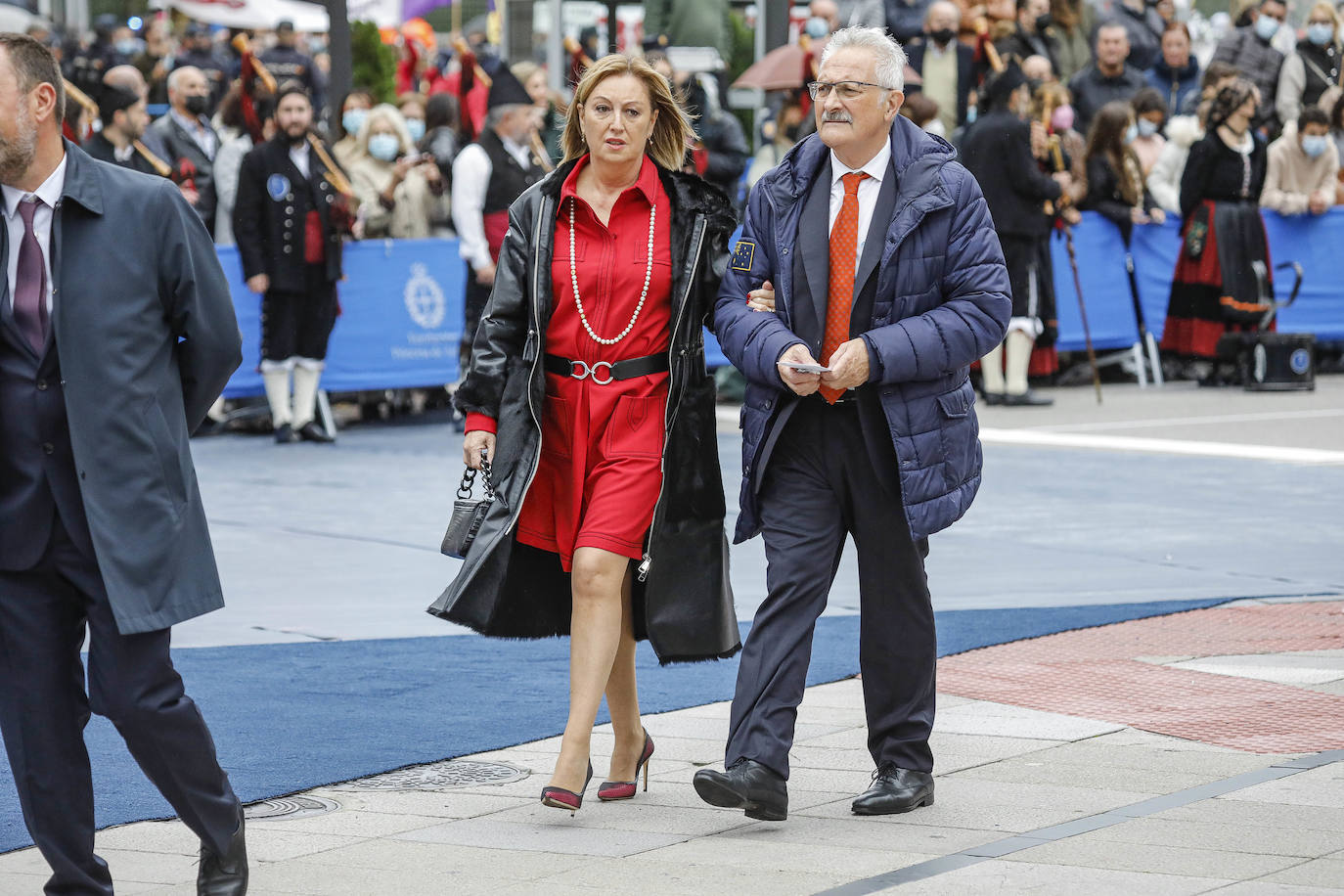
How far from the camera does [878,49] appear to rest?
18.0 feet

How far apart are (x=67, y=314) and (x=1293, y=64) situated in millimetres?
16869

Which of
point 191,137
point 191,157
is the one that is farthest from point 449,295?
point 191,137

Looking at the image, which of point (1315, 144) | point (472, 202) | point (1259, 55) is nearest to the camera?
point (472, 202)

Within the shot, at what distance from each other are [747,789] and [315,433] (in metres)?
9.44

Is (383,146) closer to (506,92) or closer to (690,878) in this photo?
(506,92)

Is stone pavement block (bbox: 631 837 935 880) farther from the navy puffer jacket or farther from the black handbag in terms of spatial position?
the black handbag

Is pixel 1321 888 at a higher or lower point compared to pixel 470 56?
lower

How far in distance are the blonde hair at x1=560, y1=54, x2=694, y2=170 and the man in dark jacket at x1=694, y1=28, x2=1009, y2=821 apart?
29cm

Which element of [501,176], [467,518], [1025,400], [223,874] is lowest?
[1025,400]

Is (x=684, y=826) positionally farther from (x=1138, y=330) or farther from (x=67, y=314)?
(x=1138, y=330)

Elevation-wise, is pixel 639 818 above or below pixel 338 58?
below

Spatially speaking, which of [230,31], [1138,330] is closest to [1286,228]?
[1138,330]

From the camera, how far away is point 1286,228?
58.6 ft

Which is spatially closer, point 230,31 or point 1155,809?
point 1155,809
